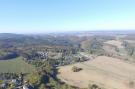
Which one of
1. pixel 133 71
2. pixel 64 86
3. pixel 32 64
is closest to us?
pixel 64 86

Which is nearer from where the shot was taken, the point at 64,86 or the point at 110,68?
the point at 64,86

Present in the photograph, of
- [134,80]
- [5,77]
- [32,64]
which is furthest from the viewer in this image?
[32,64]

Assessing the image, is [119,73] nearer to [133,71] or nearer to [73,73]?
[133,71]

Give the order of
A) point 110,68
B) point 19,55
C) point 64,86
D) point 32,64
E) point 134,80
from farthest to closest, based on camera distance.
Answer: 1. point 19,55
2. point 32,64
3. point 110,68
4. point 134,80
5. point 64,86

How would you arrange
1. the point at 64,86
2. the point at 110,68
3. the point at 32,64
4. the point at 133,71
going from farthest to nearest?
the point at 32,64 → the point at 110,68 → the point at 133,71 → the point at 64,86

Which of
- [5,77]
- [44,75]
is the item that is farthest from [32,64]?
[44,75]

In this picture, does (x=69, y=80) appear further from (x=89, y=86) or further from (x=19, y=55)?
(x=19, y=55)

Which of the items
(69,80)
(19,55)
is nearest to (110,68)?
(69,80)

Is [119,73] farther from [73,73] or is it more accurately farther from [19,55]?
[19,55]
